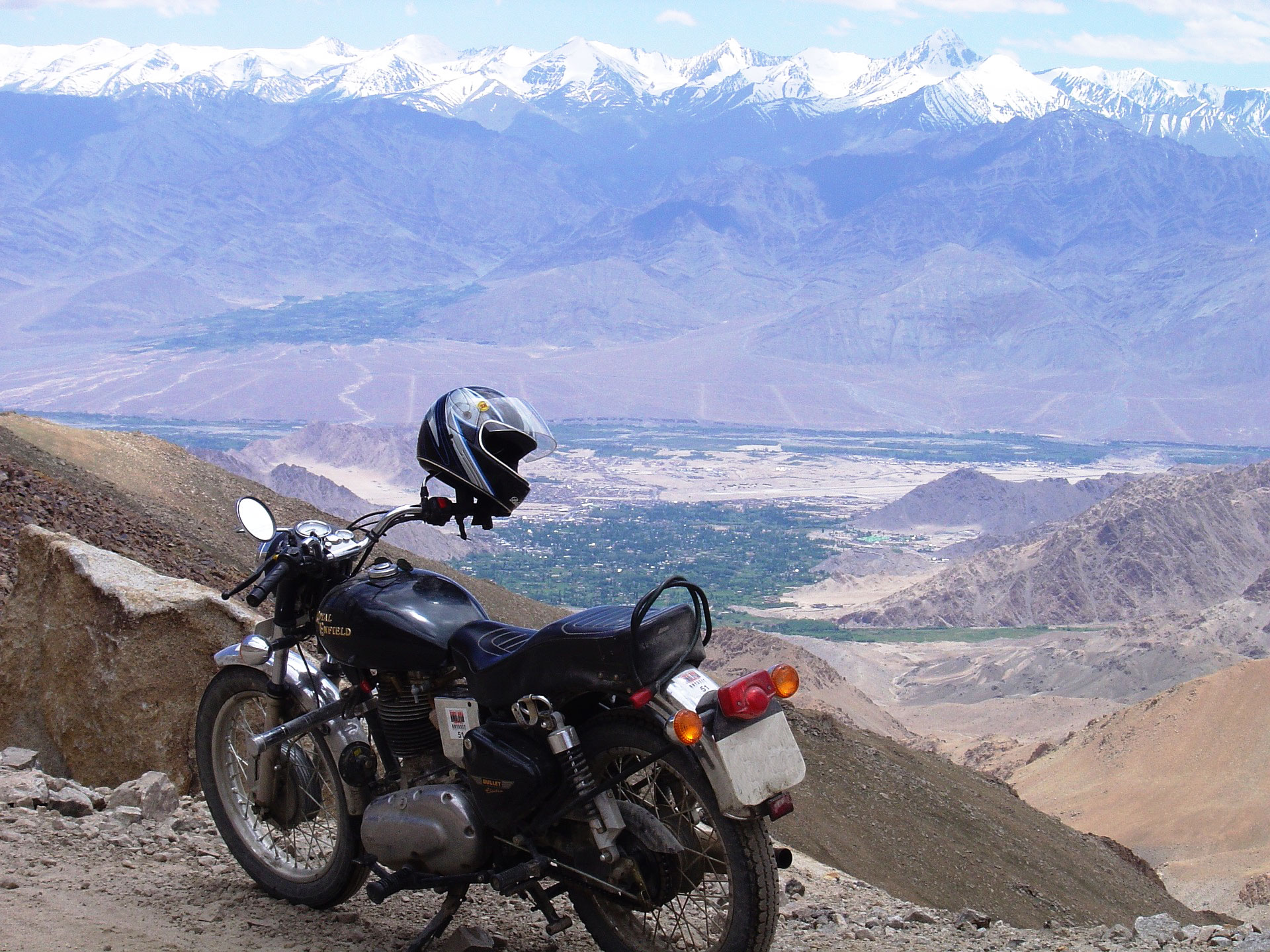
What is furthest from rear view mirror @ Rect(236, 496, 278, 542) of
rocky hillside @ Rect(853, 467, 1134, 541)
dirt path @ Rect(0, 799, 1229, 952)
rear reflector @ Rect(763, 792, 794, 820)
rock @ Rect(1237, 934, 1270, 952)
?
rocky hillside @ Rect(853, 467, 1134, 541)

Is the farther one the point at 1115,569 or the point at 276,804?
the point at 1115,569

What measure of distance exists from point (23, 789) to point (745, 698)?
10.8 ft

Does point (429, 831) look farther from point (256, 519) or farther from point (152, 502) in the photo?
point (152, 502)

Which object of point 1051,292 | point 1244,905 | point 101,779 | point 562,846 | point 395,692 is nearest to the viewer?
point 562,846

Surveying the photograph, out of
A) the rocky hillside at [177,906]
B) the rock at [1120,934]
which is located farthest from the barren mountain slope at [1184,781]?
→ the rocky hillside at [177,906]

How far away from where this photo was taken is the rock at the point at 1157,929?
21.1 feet

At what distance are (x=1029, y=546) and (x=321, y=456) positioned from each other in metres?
54.3

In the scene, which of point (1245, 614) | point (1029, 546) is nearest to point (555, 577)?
point (1029, 546)

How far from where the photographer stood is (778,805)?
376 cm

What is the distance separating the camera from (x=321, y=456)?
95500 millimetres

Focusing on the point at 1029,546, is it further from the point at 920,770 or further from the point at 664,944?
the point at 664,944

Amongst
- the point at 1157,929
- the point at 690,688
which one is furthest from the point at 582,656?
the point at 1157,929

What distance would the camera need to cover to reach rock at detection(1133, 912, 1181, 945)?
6.43m

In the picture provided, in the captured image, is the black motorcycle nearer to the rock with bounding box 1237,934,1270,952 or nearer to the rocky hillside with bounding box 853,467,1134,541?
the rock with bounding box 1237,934,1270,952
